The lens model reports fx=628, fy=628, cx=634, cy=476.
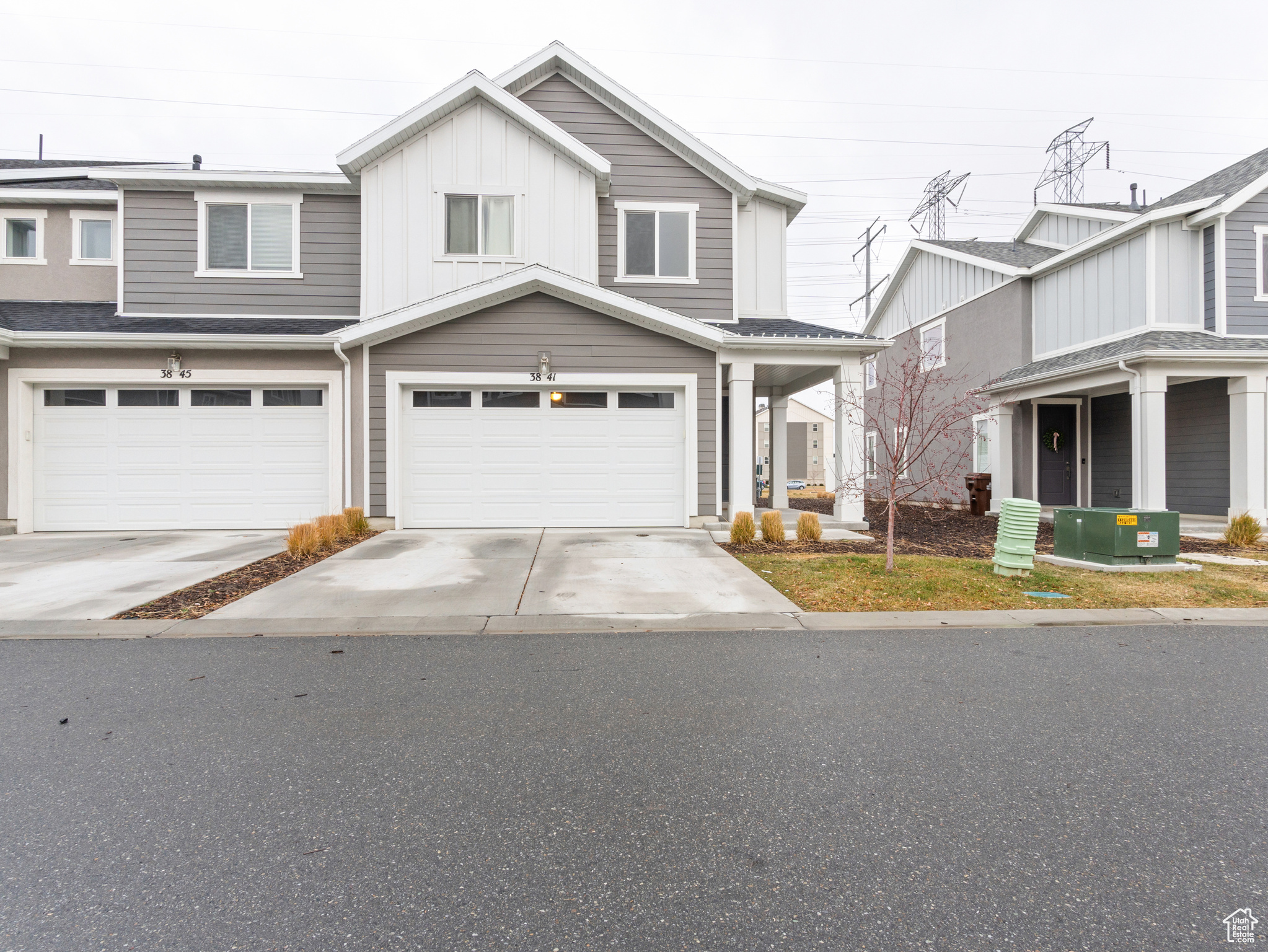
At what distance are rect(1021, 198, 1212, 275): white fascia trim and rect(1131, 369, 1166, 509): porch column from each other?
129 inches

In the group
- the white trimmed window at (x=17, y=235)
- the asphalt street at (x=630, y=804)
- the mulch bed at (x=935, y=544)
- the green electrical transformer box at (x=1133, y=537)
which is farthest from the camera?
the white trimmed window at (x=17, y=235)

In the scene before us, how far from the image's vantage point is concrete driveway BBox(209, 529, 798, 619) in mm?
5930

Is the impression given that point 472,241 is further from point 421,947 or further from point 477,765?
point 421,947

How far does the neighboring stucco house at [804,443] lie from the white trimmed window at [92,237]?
25187 millimetres

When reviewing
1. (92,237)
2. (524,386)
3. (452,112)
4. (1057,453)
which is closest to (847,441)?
(524,386)

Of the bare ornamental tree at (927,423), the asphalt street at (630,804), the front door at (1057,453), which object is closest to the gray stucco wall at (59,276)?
the asphalt street at (630,804)

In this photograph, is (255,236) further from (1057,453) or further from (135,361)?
(1057,453)

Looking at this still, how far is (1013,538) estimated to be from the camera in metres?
7.33

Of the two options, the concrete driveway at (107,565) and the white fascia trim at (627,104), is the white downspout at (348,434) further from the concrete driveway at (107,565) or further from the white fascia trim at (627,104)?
the white fascia trim at (627,104)

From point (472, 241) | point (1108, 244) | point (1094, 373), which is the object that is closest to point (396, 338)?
point (472, 241)

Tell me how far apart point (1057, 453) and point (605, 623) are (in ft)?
49.0

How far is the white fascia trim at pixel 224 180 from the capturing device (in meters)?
11.6

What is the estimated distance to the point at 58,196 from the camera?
1216cm

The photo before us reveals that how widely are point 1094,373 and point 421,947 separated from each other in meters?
14.7
